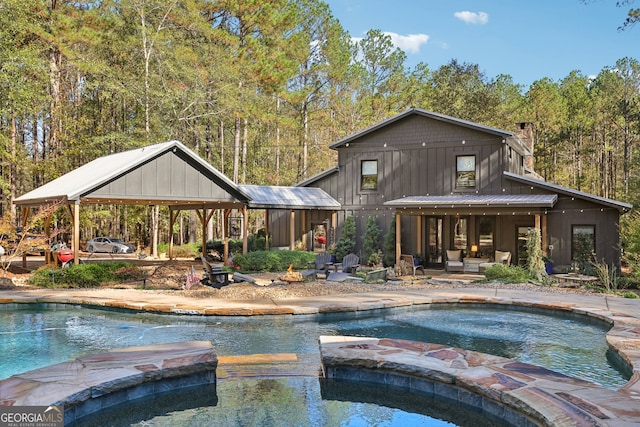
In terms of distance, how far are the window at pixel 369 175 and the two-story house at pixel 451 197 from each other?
4cm

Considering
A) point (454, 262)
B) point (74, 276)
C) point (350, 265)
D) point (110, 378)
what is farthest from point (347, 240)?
point (110, 378)

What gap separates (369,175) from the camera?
21.5m

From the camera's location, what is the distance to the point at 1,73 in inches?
745

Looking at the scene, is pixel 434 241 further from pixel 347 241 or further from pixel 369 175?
pixel 369 175

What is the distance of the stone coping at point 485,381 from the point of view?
186 inches

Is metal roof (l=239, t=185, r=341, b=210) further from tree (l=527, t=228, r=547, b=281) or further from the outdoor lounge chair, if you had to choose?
tree (l=527, t=228, r=547, b=281)

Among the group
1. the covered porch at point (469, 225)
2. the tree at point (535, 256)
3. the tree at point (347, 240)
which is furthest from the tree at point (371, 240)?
the tree at point (535, 256)

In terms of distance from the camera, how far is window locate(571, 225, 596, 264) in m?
17.3

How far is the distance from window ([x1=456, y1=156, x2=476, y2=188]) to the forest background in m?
10.5

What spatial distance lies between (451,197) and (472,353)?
42.6ft

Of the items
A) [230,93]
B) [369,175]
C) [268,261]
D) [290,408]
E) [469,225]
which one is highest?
[230,93]

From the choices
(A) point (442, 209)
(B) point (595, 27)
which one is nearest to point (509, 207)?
(A) point (442, 209)

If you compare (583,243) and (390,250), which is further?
(390,250)

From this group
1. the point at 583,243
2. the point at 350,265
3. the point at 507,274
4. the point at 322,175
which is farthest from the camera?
the point at 322,175
